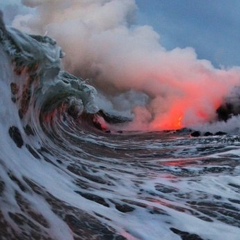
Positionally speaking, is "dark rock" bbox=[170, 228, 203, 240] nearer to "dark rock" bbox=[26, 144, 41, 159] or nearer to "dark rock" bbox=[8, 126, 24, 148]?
"dark rock" bbox=[8, 126, 24, 148]

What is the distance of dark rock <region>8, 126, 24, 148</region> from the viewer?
9.67m

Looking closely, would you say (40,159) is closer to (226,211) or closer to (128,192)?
(128,192)

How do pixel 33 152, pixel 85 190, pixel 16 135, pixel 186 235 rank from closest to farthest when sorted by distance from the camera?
pixel 186 235 → pixel 85 190 → pixel 16 135 → pixel 33 152

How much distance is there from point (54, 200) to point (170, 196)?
10.3 ft

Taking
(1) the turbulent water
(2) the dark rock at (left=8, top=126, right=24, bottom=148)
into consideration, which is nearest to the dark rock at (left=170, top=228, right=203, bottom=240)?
(1) the turbulent water

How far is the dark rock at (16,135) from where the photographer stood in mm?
9672

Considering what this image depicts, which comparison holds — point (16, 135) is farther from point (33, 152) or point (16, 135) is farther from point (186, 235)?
point (186, 235)

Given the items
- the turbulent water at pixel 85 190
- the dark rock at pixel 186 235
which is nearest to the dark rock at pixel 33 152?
the turbulent water at pixel 85 190

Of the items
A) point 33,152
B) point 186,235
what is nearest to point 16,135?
point 33,152

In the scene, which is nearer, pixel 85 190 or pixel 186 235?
pixel 186 235

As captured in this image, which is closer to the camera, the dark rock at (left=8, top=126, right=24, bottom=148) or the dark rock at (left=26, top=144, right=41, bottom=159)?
the dark rock at (left=8, top=126, right=24, bottom=148)

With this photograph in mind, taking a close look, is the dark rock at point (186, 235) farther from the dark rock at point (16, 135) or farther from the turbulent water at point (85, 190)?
the dark rock at point (16, 135)

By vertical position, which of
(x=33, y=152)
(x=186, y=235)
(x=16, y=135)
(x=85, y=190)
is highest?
(x=33, y=152)

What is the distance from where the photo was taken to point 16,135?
1017 cm
